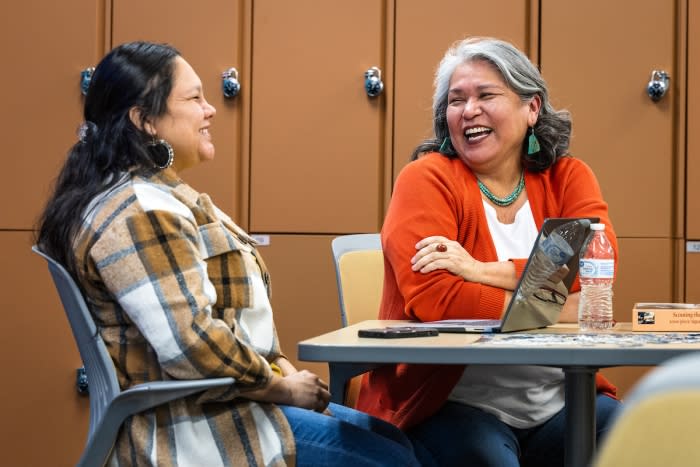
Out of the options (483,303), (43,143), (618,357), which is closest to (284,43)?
(43,143)

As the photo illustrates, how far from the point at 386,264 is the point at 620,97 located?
68.0 inches

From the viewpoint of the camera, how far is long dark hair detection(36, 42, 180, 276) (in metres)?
1.61

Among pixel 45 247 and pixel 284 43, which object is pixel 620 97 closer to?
pixel 284 43

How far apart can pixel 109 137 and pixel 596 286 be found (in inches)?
38.1

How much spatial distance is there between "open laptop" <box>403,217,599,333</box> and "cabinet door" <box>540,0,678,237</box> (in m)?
1.73

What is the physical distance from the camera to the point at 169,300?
150 centimetres

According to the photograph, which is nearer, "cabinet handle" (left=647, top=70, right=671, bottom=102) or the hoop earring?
the hoop earring

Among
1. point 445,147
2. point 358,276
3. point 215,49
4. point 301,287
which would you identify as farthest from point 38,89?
point 445,147

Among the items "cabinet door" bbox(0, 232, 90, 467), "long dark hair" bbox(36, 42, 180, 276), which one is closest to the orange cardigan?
"long dark hair" bbox(36, 42, 180, 276)

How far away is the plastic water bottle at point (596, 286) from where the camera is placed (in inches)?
70.8

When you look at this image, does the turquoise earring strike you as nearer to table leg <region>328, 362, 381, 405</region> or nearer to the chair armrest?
table leg <region>328, 362, 381, 405</region>

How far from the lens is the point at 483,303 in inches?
74.6

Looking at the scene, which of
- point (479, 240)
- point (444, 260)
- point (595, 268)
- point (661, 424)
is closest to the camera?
point (661, 424)

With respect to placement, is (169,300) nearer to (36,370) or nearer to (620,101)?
(36,370)
